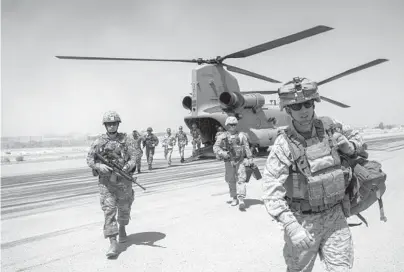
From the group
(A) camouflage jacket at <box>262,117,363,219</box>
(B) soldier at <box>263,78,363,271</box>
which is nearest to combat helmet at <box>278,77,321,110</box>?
(B) soldier at <box>263,78,363,271</box>

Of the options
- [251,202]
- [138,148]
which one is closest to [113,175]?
[138,148]

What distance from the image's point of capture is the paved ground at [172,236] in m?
4.17

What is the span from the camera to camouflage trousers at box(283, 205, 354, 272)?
2.53 m

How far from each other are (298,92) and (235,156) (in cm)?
457

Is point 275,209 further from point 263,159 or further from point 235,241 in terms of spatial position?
point 263,159

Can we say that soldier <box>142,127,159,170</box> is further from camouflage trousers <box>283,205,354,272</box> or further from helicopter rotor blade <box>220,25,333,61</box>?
camouflage trousers <box>283,205,354,272</box>

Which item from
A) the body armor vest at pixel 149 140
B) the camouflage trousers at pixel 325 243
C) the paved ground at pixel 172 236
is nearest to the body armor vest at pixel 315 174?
the camouflage trousers at pixel 325 243

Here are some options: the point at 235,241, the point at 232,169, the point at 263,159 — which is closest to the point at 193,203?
the point at 232,169

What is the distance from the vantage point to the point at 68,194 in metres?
9.70

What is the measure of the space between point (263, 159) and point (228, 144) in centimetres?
1022

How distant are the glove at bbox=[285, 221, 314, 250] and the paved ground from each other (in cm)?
175

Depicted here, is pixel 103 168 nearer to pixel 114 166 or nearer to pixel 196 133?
pixel 114 166

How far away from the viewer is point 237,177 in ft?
23.4

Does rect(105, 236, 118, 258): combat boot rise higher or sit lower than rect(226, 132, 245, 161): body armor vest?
lower
